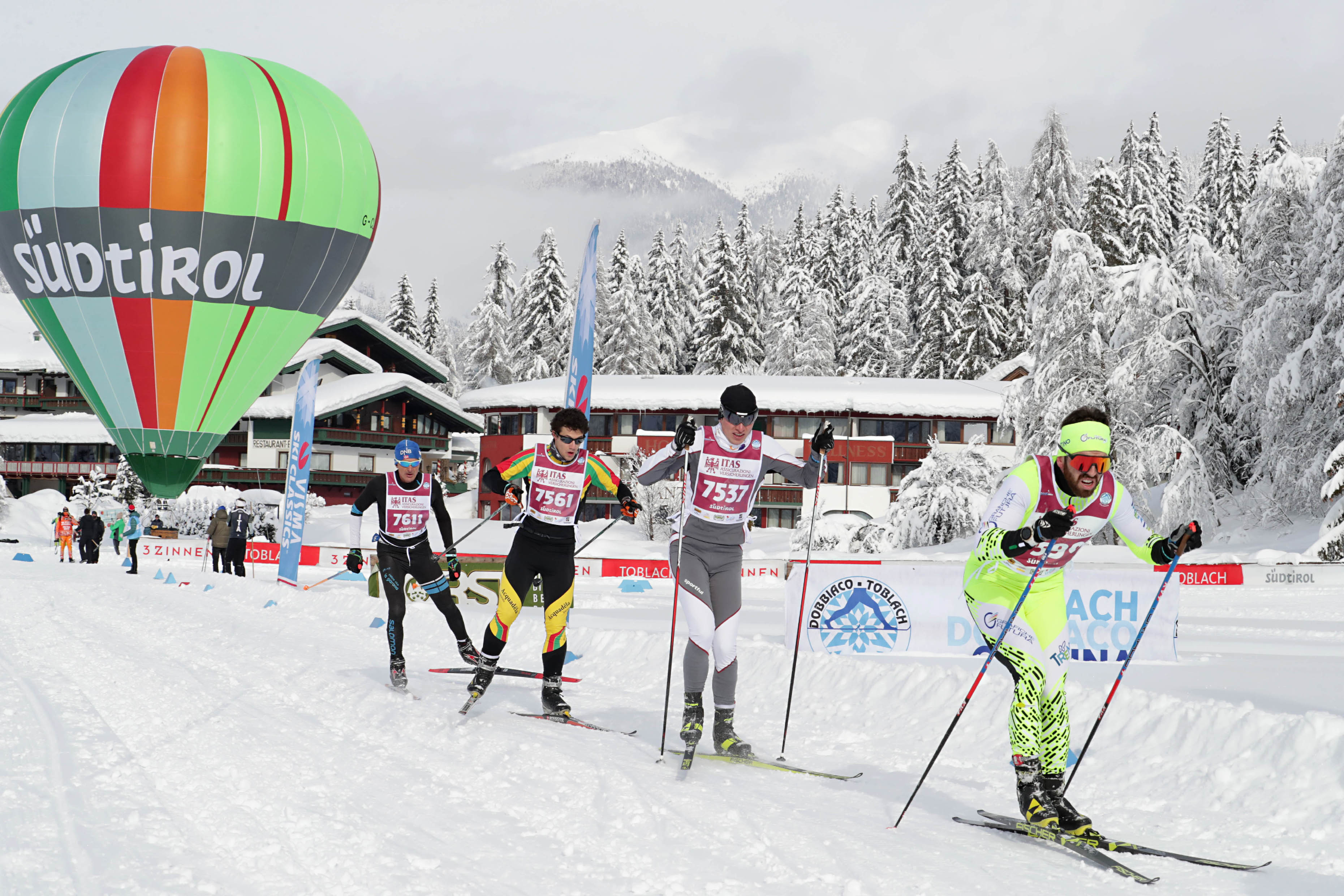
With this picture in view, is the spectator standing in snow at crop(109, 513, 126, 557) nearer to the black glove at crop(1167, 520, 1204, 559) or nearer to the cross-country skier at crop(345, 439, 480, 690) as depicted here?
the cross-country skier at crop(345, 439, 480, 690)

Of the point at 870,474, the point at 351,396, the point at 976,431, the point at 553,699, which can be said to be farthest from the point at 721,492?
the point at 351,396

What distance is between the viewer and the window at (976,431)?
143ft

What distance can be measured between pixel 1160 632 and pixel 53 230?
55.3 ft

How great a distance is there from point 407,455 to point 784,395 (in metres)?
35.4

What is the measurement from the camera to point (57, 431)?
49.7 metres

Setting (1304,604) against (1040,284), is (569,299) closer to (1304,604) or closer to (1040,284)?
(1040,284)

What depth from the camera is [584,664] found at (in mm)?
11219

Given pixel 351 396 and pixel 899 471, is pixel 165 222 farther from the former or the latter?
pixel 899 471

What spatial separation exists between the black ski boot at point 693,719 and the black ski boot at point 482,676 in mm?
1785

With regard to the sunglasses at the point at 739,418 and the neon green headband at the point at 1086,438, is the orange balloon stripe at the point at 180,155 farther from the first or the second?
the neon green headband at the point at 1086,438

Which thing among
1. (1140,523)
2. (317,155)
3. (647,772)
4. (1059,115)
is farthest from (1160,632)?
(1059,115)

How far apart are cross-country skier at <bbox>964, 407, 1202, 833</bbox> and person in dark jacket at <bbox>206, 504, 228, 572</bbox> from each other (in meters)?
20.8

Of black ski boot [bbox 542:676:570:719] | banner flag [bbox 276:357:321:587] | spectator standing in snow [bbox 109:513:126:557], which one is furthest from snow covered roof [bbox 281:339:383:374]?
black ski boot [bbox 542:676:570:719]

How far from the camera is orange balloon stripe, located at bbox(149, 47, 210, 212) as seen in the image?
1677 cm
